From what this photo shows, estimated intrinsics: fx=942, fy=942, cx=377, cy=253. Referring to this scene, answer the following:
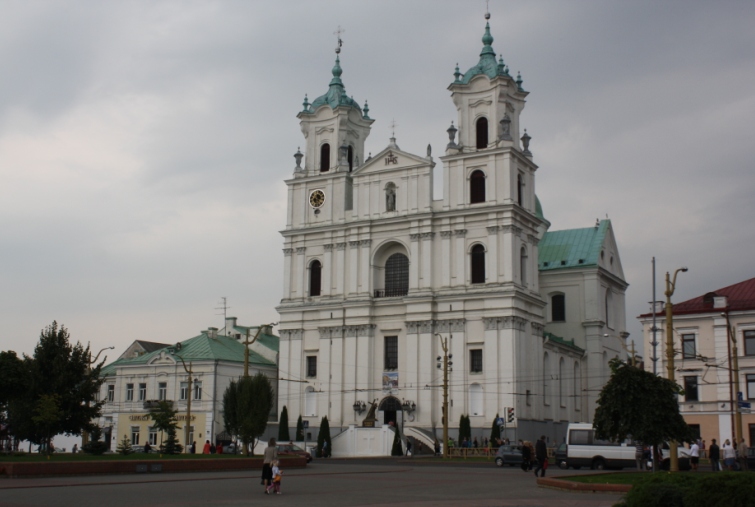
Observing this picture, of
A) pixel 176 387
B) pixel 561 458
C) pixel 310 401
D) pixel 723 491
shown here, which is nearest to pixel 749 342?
pixel 561 458

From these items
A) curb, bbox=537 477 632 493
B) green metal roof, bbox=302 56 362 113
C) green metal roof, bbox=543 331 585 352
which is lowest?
curb, bbox=537 477 632 493

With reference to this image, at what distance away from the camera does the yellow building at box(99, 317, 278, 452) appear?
7900cm

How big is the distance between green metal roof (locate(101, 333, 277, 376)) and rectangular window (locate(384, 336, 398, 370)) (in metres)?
14.7

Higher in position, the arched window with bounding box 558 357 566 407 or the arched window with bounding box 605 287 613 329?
the arched window with bounding box 605 287 613 329

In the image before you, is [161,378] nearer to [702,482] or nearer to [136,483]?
[136,483]

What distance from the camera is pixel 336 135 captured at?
81188mm

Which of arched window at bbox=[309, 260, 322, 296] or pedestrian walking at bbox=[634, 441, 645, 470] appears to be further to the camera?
arched window at bbox=[309, 260, 322, 296]

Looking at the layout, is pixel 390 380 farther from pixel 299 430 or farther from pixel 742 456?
pixel 742 456

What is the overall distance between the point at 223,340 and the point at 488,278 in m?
28.6

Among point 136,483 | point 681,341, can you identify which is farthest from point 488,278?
point 136,483

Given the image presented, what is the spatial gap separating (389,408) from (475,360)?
7.77 meters

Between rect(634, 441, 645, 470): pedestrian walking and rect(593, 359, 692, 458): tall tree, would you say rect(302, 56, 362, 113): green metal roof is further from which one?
rect(593, 359, 692, 458): tall tree

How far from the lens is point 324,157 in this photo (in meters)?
82.2

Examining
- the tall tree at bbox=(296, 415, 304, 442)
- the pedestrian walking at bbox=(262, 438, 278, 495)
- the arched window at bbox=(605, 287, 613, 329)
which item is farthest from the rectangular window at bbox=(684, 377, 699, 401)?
the pedestrian walking at bbox=(262, 438, 278, 495)
